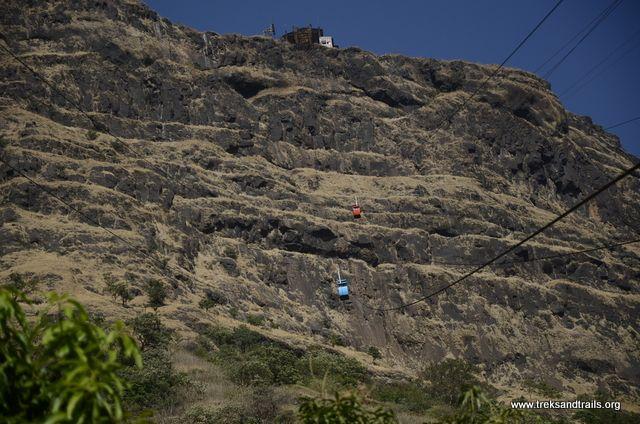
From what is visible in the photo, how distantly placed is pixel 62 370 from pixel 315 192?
82573mm

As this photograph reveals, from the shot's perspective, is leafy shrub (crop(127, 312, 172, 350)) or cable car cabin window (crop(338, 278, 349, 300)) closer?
leafy shrub (crop(127, 312, 172, 350))

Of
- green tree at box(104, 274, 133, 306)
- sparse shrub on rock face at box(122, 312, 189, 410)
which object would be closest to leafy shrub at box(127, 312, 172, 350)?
sparse shrub on rock face at box(122, 312, 189, 410)

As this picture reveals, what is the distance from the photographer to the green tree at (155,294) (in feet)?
159

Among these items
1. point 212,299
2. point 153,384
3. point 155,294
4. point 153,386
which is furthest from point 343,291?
point 153,386

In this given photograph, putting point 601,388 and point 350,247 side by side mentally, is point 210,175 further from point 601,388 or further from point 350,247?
point 601,388

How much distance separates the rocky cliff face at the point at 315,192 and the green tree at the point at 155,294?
1.30 m

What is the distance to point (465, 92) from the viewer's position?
114625mm

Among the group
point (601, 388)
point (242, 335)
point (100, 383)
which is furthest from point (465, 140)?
point (100, 383)

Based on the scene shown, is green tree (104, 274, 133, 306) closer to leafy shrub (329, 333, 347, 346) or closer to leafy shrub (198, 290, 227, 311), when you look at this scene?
leafy shrub (198, 290, 227, 311)

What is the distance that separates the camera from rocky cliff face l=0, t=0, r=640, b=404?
62.1 m

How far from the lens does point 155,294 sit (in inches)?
1914

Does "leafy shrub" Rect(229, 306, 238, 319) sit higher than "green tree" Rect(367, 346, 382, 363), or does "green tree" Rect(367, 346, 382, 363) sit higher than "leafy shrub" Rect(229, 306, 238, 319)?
"leafy shrub" Rect(229, 306, 238, 319)

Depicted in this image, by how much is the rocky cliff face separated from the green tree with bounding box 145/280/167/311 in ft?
4.27

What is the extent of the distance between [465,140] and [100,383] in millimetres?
105204
